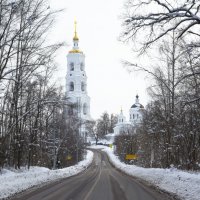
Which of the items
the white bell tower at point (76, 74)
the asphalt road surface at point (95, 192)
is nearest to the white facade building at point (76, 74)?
the white bell tower at point (76, 74)

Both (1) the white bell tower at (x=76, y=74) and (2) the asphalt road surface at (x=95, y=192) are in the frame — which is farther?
(1) the white bell tower at (x=76, y=74)

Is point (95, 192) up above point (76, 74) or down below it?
below

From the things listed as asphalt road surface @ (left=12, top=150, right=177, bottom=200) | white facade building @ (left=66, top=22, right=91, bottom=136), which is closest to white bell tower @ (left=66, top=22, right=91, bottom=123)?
white facade building @ (left=66, top=22, right=91, bottom=136)

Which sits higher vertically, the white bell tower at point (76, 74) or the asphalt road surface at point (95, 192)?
the white bell tower at point (76, 74)

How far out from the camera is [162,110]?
37.7 meters

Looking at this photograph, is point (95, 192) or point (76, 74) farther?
point (76, 74)

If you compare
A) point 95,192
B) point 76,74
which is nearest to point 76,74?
point 76,74

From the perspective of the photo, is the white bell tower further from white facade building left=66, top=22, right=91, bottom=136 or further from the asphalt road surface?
the asphalt road surface

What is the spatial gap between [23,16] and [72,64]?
112359 mm

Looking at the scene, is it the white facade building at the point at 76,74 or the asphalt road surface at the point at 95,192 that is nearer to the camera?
the asphalt road surface at the point at 95,192

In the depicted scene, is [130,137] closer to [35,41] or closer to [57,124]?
[57,124]

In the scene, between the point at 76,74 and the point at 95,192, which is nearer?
the point at 95,192

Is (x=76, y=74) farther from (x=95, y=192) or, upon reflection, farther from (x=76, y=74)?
(x=95, y=192)

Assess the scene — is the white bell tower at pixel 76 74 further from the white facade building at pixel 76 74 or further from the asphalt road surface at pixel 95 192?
the asphalt road surface at pixel 95 192
